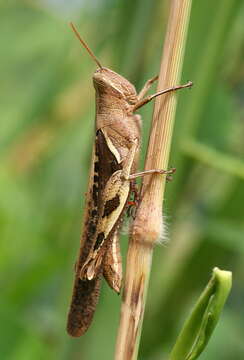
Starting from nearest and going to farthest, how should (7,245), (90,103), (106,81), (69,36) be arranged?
1. (106,81)
2. (7,245)
3. (69,36)
4. (90,103)

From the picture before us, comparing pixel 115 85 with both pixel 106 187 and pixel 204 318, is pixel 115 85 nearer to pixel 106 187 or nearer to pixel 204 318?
pixel 106 187

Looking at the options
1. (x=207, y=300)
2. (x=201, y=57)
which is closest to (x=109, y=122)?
(x=201, y=57)

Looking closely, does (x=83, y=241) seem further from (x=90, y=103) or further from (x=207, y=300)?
(x=90, y=103)

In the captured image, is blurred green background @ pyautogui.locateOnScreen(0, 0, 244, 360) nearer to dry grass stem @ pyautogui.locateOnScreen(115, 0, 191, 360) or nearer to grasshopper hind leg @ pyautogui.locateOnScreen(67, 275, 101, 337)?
grasshopper hind leg @ pyautogui.locateOnScreen(67, 275, 101, 337)

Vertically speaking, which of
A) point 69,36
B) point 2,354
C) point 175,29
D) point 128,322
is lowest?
point 2,354

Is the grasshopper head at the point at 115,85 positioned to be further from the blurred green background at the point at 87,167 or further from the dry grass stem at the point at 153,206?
the dry grass stem at the point at 153,206

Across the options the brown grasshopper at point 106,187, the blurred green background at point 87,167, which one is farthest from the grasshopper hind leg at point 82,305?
the blurred green background at point 87,167

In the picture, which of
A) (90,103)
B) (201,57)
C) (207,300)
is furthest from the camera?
(90,103)

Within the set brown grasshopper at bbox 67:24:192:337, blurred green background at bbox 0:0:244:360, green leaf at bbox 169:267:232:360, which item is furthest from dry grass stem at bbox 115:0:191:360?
blurred green background at bbox 0:0:244:360
